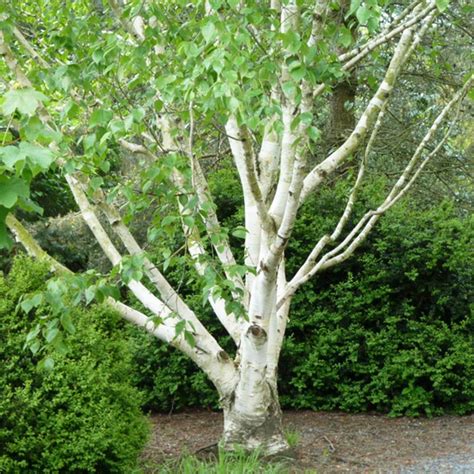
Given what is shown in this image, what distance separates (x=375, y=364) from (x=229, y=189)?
2533mm

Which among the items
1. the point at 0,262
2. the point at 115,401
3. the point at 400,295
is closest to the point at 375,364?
the point at 400,295

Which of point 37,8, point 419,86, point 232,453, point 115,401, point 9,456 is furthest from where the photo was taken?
point 419,86

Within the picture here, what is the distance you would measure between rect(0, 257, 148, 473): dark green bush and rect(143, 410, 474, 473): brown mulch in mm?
985

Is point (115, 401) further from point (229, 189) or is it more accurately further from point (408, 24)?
point (229, 189)

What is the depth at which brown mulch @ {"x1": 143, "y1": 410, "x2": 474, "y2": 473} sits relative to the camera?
226 inches

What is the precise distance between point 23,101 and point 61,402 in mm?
3092

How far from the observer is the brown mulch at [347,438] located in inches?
226

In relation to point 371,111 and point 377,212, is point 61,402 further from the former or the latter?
point 371,111

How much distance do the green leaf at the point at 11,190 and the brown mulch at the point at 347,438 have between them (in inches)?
160

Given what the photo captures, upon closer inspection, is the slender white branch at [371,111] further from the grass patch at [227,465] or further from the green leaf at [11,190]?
the green leaf at [11,190]

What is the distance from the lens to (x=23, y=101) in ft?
6.29

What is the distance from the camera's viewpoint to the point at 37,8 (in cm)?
732

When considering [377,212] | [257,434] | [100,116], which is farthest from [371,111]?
[257,434]

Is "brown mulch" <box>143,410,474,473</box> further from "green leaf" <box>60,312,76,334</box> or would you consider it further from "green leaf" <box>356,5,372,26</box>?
"green leaf" <box>356,5,372,26</box>
